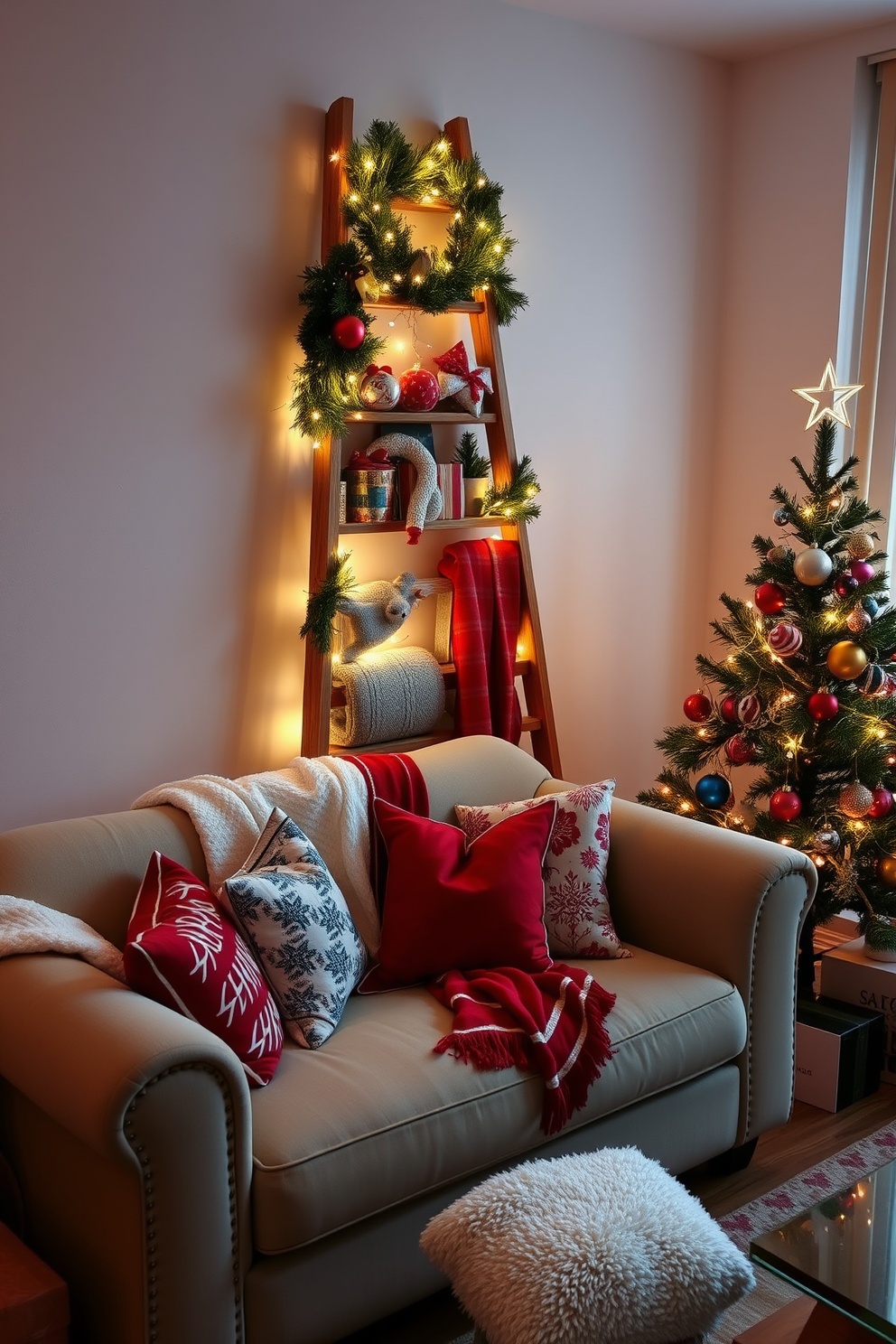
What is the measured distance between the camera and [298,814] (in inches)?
98.8

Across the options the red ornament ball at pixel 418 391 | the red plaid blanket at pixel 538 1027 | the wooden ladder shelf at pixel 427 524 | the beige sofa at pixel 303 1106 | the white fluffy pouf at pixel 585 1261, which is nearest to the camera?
the white fluffy pouf at pixel 585 1261

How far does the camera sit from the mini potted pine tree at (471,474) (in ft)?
11.0

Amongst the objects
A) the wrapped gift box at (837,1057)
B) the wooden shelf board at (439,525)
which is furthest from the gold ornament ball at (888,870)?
the wooden shelf board at (439,525)

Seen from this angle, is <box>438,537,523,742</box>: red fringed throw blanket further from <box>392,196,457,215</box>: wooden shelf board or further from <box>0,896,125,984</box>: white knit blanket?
<box>0,896,125,984</box>: white knit blanket

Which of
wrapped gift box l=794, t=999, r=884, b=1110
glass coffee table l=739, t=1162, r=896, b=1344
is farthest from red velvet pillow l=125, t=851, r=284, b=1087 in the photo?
wrapped gift box l=794, t=999, r=884, b=1110

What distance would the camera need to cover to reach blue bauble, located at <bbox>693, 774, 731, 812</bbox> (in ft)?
10.7

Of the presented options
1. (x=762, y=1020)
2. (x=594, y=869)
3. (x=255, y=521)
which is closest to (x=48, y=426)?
(x=255, y=521)

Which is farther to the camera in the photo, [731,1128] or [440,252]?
[440,252]

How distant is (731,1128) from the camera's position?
2.50m

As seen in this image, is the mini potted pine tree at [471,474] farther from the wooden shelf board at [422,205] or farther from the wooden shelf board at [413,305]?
the wooden shelf board at [422,205]

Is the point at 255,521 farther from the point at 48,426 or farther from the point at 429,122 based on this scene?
the point at 429,122

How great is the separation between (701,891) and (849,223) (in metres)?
2.31

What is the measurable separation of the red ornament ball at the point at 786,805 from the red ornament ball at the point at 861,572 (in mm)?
566

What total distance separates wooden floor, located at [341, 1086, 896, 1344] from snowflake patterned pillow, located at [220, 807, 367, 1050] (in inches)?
20.3
